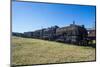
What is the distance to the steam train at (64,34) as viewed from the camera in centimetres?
260

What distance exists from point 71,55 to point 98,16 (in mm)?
699

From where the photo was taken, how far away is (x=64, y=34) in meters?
2.72

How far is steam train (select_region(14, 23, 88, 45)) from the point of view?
2.60 m

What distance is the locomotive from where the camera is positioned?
2.61 m

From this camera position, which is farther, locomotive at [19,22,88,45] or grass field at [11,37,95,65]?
locomotive at [19,22,88,45]

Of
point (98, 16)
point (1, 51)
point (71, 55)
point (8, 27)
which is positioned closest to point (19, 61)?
point (1, 51)

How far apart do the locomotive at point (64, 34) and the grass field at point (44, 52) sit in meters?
0.06

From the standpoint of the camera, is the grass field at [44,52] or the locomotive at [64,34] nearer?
the grass field at [44,52]

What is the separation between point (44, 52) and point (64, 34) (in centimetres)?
37

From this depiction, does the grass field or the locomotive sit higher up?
the locomotive

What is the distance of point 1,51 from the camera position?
95.5 inches

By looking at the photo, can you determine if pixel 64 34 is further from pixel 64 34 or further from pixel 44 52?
pixel 44 52

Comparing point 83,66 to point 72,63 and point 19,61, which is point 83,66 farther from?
point 19,61

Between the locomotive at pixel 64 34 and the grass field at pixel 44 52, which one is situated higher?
the locomotive at pixel 64 34
